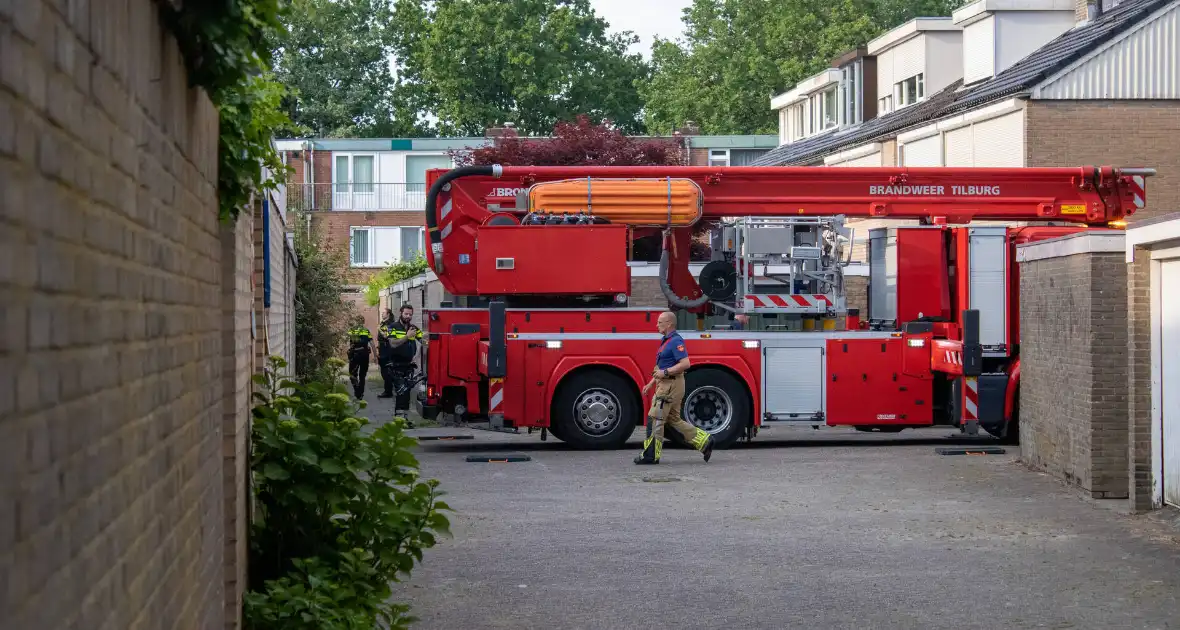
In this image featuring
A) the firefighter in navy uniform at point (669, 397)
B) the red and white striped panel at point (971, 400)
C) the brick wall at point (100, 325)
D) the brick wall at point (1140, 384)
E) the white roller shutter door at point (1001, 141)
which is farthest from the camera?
the white roller shutter door at point (1001, 141)

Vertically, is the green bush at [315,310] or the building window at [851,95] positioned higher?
the building window at [851,95]

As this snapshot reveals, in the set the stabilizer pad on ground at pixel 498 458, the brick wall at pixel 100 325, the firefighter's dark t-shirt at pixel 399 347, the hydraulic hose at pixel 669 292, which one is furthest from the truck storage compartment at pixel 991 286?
the brick wall at pixel 100 325

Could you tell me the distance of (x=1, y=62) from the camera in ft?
6.91

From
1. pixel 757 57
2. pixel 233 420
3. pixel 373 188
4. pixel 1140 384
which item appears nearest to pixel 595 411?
pixel 1140 384

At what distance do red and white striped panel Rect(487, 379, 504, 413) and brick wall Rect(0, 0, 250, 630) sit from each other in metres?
13.2

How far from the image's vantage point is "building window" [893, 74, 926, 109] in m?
38.9

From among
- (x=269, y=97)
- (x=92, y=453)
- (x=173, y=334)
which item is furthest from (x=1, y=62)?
(x=269, y=97)

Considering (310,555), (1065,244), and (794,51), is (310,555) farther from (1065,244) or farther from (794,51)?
(794,51)

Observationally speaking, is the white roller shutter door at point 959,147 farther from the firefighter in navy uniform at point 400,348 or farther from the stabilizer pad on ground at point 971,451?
the stabilizer pad on ground at point 971,451

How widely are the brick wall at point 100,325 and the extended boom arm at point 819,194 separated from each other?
45.7ft

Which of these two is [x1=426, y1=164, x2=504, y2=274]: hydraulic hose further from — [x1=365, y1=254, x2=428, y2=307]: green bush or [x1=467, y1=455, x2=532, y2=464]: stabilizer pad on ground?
[x1=365, y1=254, x2=428, y2=307]: green bush

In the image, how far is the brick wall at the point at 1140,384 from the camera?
482 inches

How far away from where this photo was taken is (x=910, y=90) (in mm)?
39750

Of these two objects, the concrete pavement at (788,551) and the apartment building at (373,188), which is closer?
the concrete pavement at (788,551)
